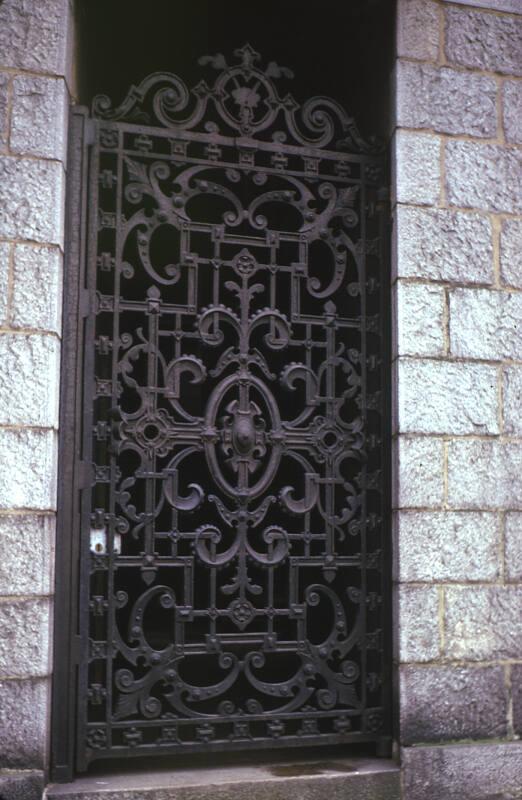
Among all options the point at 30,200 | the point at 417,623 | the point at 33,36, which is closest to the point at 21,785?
the point at 417,623

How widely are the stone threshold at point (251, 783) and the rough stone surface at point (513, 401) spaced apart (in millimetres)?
1684

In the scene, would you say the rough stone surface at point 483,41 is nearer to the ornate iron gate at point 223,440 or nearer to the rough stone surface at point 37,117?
the ornate iron gate at point 223,440

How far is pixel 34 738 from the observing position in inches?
146

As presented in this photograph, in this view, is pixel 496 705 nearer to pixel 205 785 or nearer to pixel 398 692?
pixel 398 692

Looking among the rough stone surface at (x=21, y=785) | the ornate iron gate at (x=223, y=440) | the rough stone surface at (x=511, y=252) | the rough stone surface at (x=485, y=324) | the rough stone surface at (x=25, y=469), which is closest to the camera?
the rough stone surface at (x=21, y=785)

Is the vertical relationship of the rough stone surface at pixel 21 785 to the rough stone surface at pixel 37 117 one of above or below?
below

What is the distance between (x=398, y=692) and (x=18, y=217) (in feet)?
8.98

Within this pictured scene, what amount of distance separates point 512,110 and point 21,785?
12.7 ft

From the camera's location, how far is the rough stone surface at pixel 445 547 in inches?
167

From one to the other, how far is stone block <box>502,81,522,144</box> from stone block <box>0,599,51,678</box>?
3.19 m

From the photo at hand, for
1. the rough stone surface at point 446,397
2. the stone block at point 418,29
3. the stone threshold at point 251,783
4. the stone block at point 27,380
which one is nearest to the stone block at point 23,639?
→ the stone threshold at point 251,783

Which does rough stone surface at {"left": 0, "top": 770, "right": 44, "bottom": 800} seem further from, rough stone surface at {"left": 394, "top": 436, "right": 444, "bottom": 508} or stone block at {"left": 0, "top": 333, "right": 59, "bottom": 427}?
rough stone surface at {"left": 394, "top": 436, "right": 444, "bottom": 508}

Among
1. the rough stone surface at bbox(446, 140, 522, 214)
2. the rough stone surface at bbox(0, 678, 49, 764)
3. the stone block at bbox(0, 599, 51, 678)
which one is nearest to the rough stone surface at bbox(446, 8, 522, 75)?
the rough stone surface at bbox(446, 140, 522, 214)

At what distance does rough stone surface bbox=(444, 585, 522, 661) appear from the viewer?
4.25 meters
